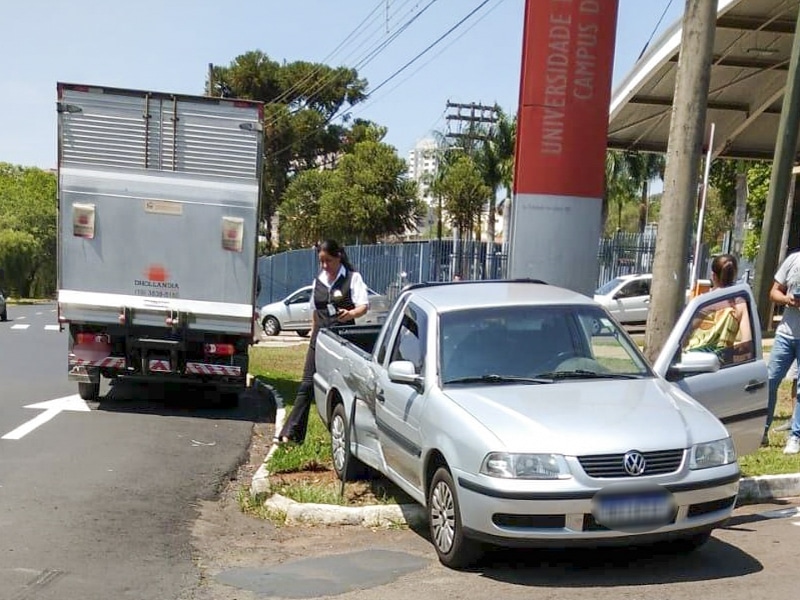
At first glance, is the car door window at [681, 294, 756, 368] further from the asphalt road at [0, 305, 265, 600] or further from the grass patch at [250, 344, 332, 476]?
A: the asphalt road at [0, 305, 265, 600]

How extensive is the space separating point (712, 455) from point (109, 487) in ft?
16.4

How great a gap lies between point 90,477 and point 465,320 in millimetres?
3862

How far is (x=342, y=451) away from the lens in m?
8.18

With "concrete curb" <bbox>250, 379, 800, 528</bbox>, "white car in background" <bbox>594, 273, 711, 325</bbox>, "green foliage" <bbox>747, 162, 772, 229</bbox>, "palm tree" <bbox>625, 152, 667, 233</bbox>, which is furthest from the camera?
"palm tree" <bbox>625, 152, 667, 233</bbox>

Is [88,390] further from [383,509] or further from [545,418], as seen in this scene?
[545,418]

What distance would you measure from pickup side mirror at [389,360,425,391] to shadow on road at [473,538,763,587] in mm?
1161

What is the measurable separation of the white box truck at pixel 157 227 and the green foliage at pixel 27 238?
68.1 meters

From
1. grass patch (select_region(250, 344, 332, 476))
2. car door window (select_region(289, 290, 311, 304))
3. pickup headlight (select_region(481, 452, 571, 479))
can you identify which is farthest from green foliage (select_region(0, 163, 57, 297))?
pickup headlight (select_region(481, 452, 571, 479))

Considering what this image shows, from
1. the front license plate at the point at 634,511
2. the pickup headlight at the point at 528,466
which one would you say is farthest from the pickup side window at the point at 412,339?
the front license plate at the point at 634,511

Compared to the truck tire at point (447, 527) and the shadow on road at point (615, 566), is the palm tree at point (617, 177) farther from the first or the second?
the truck tire at point (447, 527)

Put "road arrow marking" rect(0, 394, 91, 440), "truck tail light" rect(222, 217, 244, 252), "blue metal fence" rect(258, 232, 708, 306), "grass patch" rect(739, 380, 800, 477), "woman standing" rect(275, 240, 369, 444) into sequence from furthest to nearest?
"blue metal fence" rect(258, 232, 708, 306) < "truck tail light" rect(222, 217, 244, 252) < "road arrow marking" rect(0, 394, 91, 440) < "woman standing" rect(275, 240, 369, 444) < "grass patch" rect(739, 380, 800, 477)

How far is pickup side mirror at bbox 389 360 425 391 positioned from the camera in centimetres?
638

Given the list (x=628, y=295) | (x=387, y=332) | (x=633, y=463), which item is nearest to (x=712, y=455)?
(x=633, y=463)

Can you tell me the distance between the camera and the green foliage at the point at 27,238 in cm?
7800
